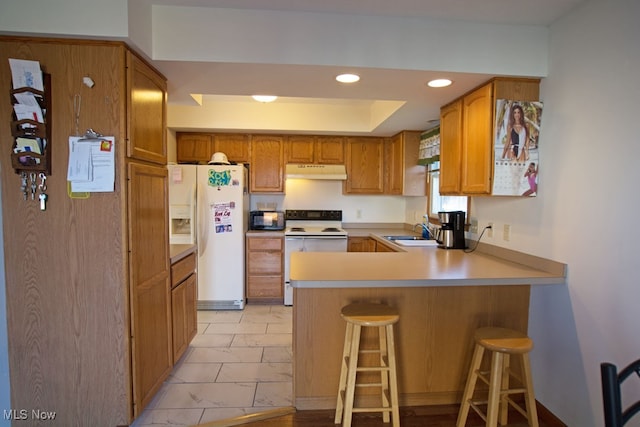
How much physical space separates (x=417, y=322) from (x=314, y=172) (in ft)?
8.16

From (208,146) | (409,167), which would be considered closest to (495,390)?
(409,167)

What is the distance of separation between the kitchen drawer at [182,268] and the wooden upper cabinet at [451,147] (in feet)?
7.16

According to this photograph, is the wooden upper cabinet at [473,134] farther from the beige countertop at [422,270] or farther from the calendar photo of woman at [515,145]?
the beige countertop at [422,270]

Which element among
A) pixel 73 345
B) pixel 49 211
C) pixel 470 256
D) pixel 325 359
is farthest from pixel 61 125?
pixel 470 256

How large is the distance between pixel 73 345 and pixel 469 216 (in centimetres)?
295

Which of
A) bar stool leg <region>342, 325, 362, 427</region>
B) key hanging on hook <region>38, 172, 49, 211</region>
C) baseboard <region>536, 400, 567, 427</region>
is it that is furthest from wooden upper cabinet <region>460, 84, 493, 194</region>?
key hanging on hook <region>38, 172, 49, 211</region>

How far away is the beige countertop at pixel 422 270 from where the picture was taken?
1.83 m

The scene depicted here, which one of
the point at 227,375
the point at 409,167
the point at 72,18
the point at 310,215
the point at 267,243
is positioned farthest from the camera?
the point at 310,215

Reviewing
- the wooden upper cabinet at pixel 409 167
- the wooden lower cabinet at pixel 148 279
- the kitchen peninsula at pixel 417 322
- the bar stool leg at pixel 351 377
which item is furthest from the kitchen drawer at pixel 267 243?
the bar stool leg at pixel 351 377

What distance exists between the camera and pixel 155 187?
7.02ft

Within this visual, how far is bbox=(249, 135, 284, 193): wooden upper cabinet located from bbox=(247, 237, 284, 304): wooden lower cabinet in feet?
2.24

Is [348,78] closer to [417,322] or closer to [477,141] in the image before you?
[477,141]

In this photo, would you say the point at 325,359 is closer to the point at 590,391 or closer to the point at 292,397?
the point at 292,397

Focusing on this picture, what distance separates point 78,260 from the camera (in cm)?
178
